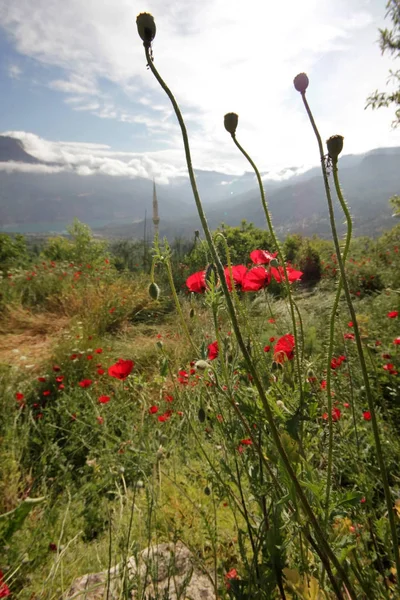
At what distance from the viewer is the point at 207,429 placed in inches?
70.7

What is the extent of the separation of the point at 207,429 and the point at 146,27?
1750 mm

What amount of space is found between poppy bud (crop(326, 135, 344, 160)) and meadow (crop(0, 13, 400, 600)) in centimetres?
1

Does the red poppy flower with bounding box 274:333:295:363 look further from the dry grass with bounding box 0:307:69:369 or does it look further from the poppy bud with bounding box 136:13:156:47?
the dry grass with bounding box 0:307:69:369

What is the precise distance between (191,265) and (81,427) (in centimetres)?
503

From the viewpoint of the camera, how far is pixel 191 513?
1486 millimetres

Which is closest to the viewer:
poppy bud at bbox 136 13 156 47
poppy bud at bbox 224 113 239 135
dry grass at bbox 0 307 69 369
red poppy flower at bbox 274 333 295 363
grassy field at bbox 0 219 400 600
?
poppy bud at bbox 136 13 156 47

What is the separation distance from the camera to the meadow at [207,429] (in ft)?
1.78

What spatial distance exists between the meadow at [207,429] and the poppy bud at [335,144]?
1cm

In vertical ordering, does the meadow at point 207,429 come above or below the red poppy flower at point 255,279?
below

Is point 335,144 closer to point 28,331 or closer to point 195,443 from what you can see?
point 195,443

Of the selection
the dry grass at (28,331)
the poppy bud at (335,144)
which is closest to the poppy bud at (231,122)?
the poppy bud at (335,144)

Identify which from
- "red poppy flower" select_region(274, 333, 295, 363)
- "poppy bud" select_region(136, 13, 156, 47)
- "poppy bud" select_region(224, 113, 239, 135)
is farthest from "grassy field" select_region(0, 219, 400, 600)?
"poppy bud" select_region(136, 13, 156, 47)

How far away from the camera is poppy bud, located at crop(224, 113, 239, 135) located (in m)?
0.45

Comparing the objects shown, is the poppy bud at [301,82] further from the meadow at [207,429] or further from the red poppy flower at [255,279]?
the red poppy flower at [255,279]
